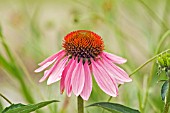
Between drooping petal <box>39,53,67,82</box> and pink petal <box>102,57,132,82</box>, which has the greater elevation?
drooping petal <box>39,53,67,82</box>

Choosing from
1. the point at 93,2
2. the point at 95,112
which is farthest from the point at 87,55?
the point at 93,2

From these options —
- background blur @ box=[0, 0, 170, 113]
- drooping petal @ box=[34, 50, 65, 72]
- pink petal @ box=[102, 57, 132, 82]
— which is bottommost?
pink petal @ box=[102, 57, 132, 82]

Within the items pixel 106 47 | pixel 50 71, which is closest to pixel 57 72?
pixel 50 71

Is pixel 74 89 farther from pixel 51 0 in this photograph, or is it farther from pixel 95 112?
pixel 51 0

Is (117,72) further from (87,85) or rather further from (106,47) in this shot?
(106,47)

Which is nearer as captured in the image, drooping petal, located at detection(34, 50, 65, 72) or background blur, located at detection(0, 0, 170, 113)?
drooping petal, located at detection(34, 50, 65, 72)

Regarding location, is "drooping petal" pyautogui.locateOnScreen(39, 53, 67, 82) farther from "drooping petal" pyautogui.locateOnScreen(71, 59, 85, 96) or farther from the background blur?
the background blur

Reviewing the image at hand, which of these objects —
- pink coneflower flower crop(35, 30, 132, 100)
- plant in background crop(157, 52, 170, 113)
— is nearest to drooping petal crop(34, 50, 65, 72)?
pink coneflower flower crop(35, 30, 132, 100)

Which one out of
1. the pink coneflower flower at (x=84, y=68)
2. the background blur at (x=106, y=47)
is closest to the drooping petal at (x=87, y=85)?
the pink coneflower flower at (x=84, y=68)
